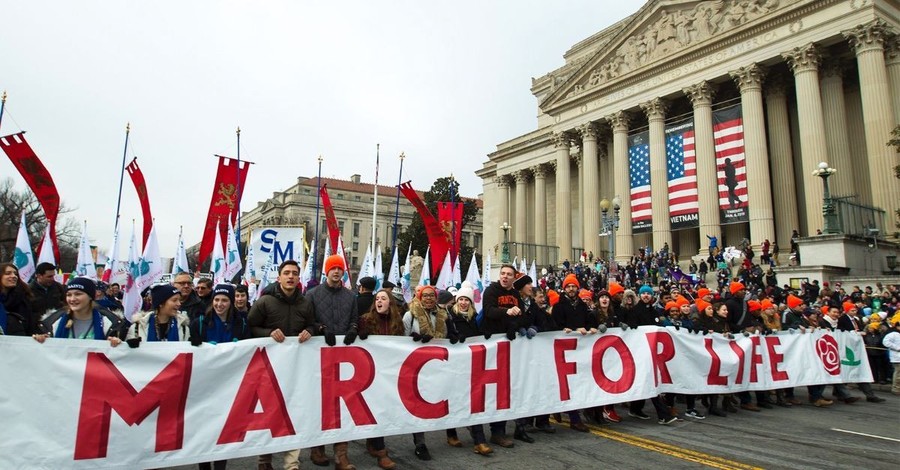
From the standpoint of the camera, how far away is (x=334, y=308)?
5785 millimetres

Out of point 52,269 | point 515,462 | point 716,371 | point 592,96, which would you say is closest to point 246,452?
point 515,462

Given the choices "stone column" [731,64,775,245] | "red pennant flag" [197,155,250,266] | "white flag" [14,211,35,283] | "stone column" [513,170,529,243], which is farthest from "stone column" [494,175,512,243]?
"white flag" [14,211,35,283]

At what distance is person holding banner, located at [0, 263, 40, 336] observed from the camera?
4914 millimetres

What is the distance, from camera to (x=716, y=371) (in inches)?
330

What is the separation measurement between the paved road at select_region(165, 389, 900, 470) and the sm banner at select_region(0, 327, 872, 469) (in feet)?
1.42

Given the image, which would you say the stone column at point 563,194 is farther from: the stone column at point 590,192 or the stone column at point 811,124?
the stone column at point 811,124

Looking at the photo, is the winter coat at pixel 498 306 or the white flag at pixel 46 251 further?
the white flag at pixel 46 251

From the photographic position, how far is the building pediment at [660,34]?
96.8 ft

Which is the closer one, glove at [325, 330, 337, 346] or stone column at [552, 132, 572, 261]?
glove at [325, 330, 337, 346]

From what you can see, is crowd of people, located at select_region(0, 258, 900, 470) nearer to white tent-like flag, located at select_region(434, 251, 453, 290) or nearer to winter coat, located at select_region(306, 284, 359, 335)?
winter coat, located at select_region(306, 284, 359, 335)

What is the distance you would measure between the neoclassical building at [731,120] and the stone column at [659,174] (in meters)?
0.08

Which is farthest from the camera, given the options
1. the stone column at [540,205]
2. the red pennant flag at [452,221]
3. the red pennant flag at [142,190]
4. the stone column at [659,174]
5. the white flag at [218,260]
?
the stone column at [540,205]

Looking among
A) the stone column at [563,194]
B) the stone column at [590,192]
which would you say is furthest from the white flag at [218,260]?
the stone column at [563,194]

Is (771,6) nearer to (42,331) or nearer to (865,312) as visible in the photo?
(865,312)
